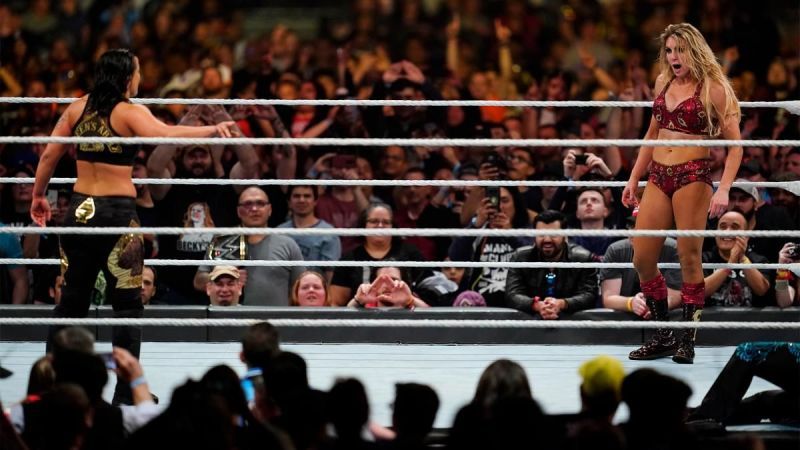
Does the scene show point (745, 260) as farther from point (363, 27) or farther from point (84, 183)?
point (363, 27)

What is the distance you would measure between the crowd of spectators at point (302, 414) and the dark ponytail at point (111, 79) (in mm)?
885

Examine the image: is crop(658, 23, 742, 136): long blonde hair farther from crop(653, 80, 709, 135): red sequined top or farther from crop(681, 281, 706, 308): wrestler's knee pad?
crop(681, 281, 706, 308): wrestler's knee pad

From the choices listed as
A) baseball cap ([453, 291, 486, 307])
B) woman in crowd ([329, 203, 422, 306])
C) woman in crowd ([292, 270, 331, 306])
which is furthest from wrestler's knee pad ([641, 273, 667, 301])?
woman in crowd ([292, 270, 331, 306])

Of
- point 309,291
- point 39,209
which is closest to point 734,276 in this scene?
point 309,291

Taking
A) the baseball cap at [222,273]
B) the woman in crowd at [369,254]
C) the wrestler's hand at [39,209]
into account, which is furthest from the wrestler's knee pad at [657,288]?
the wrestler's hand at [39,209]

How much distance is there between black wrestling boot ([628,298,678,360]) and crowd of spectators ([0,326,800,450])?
110cm

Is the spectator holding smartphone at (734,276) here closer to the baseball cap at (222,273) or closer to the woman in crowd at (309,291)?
the woman in crowd at (309,291)

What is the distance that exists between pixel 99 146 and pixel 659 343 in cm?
218

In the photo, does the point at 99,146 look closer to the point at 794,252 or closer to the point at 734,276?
the point at 794,252

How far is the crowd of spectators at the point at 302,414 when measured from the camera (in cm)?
327

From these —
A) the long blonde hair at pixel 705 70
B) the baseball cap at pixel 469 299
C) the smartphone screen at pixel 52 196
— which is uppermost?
the long blonde hair at pixel 705 70

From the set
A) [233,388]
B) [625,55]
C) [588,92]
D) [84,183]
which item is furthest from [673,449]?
[625,55]

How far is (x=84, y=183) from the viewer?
4203mm

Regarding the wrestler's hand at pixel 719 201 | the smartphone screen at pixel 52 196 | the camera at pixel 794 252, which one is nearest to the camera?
the wrestler's hand at pixel 719 201
